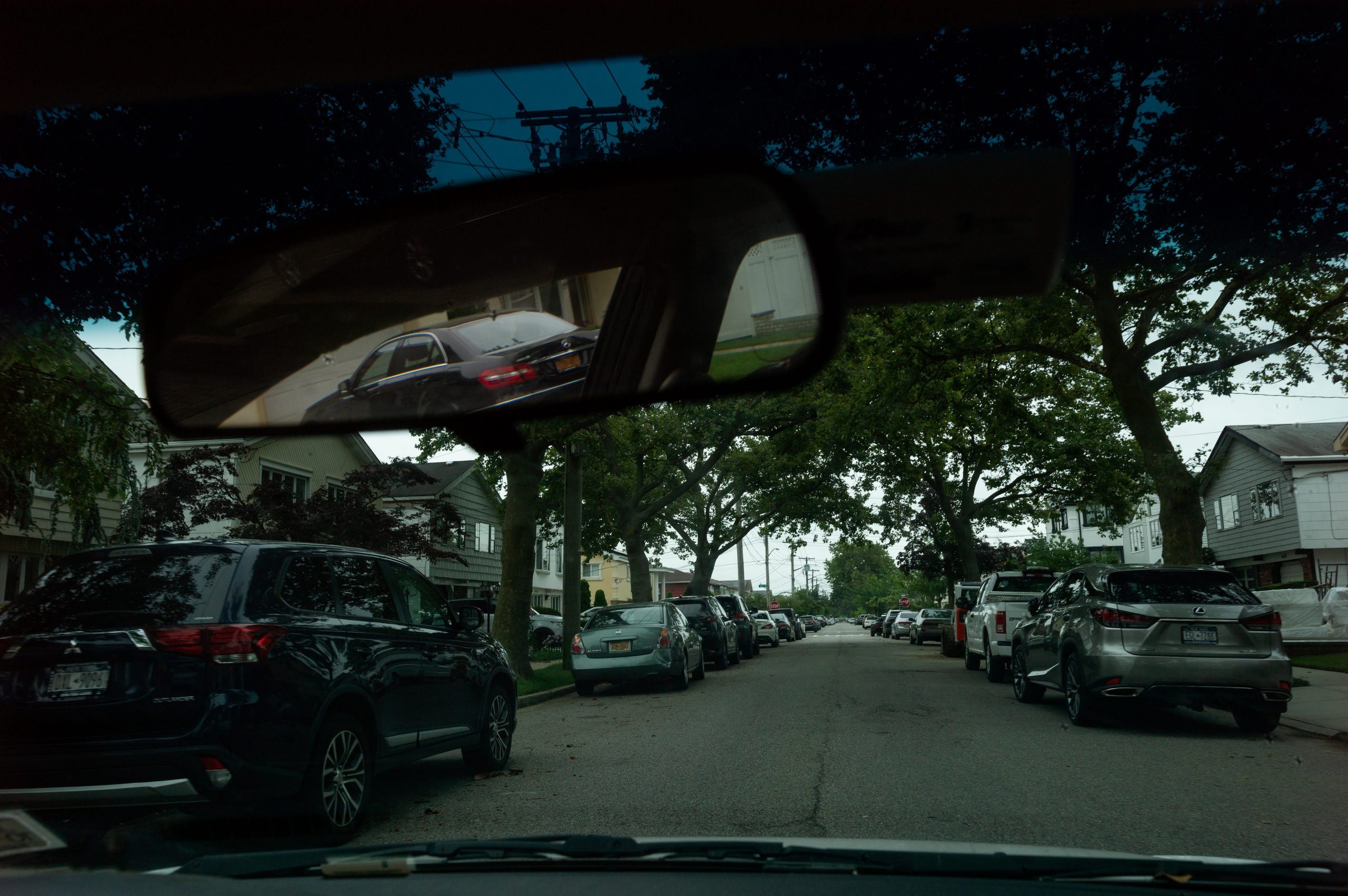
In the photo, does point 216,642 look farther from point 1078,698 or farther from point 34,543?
point 34,543

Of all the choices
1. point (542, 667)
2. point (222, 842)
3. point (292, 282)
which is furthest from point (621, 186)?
point (542, 667)

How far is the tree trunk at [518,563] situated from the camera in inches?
708

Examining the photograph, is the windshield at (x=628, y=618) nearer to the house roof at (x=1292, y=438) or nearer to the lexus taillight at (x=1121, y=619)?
the lexus taillight at (x=1121, y=619)

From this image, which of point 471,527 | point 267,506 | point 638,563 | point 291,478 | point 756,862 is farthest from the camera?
point 471,527

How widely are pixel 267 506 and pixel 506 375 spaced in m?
13.6

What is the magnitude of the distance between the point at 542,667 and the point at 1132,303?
13.2 m

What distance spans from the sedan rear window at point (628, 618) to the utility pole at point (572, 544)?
5618 mm

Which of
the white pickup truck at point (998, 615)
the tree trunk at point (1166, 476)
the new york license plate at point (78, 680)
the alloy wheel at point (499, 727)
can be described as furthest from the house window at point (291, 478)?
the new york license plate at point (78, 680)

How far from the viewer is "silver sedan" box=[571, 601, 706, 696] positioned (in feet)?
52.5

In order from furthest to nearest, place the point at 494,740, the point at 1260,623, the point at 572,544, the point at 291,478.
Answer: the point at 291,478, the point at 572,544, the point at 1260,623, the point at 494,740

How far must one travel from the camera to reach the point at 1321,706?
12.4 m

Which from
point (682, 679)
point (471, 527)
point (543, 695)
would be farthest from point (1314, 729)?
point (471, 527)

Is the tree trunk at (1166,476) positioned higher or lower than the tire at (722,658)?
higher

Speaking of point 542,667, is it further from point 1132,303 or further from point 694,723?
point 1132,303
